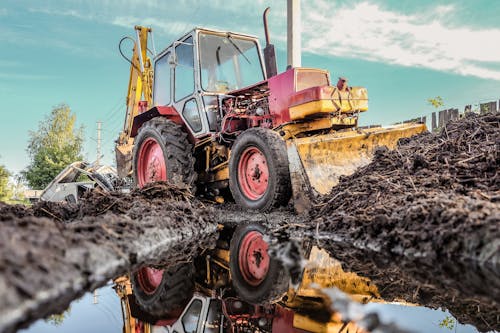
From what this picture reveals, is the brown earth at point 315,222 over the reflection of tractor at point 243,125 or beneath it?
beneath

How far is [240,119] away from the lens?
7219 mm

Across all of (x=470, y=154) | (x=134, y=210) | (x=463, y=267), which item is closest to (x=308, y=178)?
(x=470, y=154)

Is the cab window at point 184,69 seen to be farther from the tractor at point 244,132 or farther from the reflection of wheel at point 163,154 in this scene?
the reflection of wheel at point 163,154

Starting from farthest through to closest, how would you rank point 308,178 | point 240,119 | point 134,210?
point 240,119
point 308,178
point 134,210

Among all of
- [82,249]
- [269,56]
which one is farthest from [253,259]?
[269,56]

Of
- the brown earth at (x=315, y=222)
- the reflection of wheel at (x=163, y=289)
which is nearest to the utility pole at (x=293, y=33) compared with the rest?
the brown earth at (x=315, y=222)

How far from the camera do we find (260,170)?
6.27 m

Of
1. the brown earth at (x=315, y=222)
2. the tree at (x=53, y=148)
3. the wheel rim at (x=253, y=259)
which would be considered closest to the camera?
the brown earth at (x=315, y=222)

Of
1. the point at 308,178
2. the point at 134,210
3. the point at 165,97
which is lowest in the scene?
the point at 134,210

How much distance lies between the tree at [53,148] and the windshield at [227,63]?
Answer: 977 inches

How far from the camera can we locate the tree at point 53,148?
1178 inches

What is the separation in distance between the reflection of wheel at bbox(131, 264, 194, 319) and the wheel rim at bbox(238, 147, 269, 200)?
3.20 m

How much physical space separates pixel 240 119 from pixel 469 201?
4.32 meters

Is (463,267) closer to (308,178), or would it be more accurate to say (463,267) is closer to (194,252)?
(194,252)
